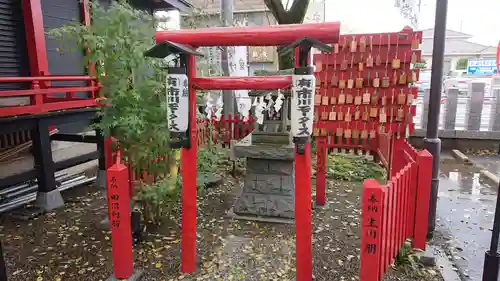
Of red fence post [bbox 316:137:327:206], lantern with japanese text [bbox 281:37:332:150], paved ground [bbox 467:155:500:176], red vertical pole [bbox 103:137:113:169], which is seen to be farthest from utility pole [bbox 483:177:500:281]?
paved ground [bbox 467:155:500:176]

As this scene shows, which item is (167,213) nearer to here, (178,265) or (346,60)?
(178,265)

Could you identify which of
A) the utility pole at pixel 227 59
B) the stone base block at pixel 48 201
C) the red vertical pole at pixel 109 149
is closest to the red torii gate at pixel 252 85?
the red vertical pole at pixel 109 149

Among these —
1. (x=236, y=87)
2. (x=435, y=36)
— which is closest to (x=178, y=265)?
(x=236, y=87)

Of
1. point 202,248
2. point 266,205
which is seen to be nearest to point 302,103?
point 202,248

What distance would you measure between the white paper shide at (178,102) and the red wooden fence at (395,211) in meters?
1.95

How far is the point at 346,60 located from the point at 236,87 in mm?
2240

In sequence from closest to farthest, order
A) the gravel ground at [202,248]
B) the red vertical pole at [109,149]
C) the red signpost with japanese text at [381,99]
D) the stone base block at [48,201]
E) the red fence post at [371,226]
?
1. the red fence post at [371,226]
2. the gravel ground at [202,248]
3. the red signpost with japanese text at [381,99]
4. the red vertical pole at [109,149]
5. the stone base block at [48,201]

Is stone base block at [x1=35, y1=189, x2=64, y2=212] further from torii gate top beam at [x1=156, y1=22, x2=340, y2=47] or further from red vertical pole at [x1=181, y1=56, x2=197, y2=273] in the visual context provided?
torii gate top beam at [x1=156, y1=22, x2=340, y2=47]

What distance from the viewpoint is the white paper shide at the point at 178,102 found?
3576 millimetres

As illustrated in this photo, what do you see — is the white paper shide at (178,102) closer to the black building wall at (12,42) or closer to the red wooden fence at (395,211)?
the red wooden fence at (395,211)

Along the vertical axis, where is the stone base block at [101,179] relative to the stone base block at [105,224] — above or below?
above

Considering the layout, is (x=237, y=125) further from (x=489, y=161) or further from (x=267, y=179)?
(x=489, y=161)

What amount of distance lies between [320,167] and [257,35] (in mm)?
3224

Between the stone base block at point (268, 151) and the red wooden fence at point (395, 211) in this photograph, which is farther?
the stone base block at point (268, 151)
